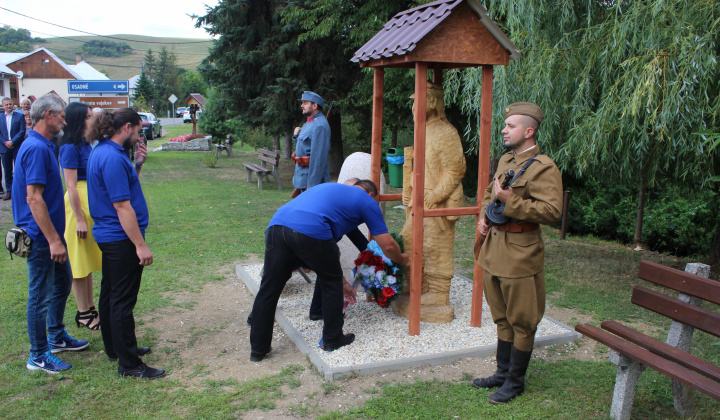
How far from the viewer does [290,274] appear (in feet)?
13.7

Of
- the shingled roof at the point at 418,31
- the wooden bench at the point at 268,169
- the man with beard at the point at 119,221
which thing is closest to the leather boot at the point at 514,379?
the shingled roof at the point at 418,31

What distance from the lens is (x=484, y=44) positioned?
14.5ft

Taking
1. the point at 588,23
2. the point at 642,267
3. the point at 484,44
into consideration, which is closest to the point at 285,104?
the point at 588,23

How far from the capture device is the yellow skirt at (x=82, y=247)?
4.54 m

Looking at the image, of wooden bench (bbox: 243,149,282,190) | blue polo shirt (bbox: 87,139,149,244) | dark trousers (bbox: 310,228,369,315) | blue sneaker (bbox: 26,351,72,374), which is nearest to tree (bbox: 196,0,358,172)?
wooden bench (bbox: 243,149,282,190)

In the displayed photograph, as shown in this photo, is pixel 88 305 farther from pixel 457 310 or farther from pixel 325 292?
pixel 457 310

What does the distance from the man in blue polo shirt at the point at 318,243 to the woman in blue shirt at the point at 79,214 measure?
1.59 metres

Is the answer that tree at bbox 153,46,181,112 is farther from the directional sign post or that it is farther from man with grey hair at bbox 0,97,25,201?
man with grey hair at bbox 0,97,25,201

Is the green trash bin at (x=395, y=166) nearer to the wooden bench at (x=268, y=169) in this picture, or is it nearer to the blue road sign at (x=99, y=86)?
the wooden bench at (x=268, y=169)

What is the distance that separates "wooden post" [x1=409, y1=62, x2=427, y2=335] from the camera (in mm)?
4289

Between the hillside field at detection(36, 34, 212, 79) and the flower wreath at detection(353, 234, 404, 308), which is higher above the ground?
Answer: the hillside field at detection(36, 34, 212, 79)

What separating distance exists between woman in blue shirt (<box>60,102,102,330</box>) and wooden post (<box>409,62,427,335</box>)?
249 centimetres

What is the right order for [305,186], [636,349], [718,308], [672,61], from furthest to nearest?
[305,186] → [718,308] → [672,61] → [636,349]

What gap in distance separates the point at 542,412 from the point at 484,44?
282 cm
